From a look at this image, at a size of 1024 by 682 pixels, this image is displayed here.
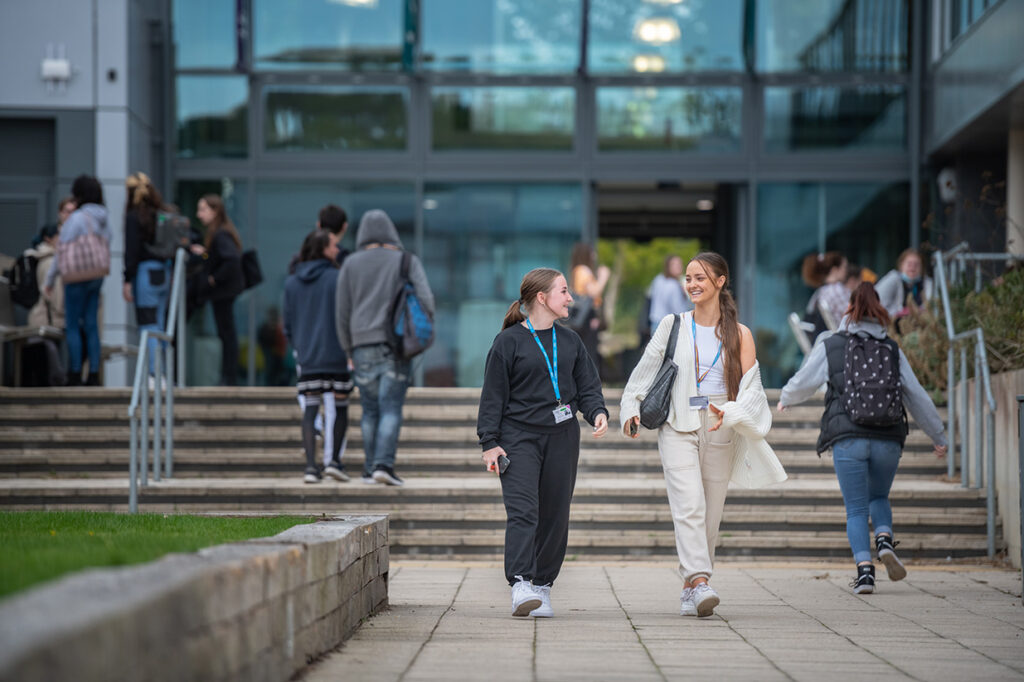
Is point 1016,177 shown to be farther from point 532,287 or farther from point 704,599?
point 704,599

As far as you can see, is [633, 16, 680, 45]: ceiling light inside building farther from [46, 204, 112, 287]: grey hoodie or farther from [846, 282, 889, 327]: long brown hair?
[846, 282, 889, 327]: long brown hair

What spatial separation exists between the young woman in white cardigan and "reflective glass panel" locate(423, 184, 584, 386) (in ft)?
33.0

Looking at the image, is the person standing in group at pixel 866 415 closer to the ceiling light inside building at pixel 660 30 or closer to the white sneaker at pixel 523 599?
the white sneaker at pixel 523 599

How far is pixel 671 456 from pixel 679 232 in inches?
725

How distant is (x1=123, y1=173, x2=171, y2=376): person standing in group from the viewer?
12.5m

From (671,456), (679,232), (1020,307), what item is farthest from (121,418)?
(679,232)

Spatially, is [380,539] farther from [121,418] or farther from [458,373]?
[458,373]

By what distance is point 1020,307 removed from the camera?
11.1m

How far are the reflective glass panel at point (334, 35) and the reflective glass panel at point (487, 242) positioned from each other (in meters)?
1.75

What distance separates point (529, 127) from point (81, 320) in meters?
6.69

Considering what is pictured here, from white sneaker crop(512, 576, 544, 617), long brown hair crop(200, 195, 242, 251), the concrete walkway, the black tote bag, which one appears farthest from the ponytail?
long brown hair crop(200, 195, 242, 251)

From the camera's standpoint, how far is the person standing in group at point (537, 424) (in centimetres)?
666

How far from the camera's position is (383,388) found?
9.91m

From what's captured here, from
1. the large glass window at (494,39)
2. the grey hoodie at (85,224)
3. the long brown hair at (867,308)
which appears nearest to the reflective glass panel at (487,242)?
the large glass window at (494,39)
